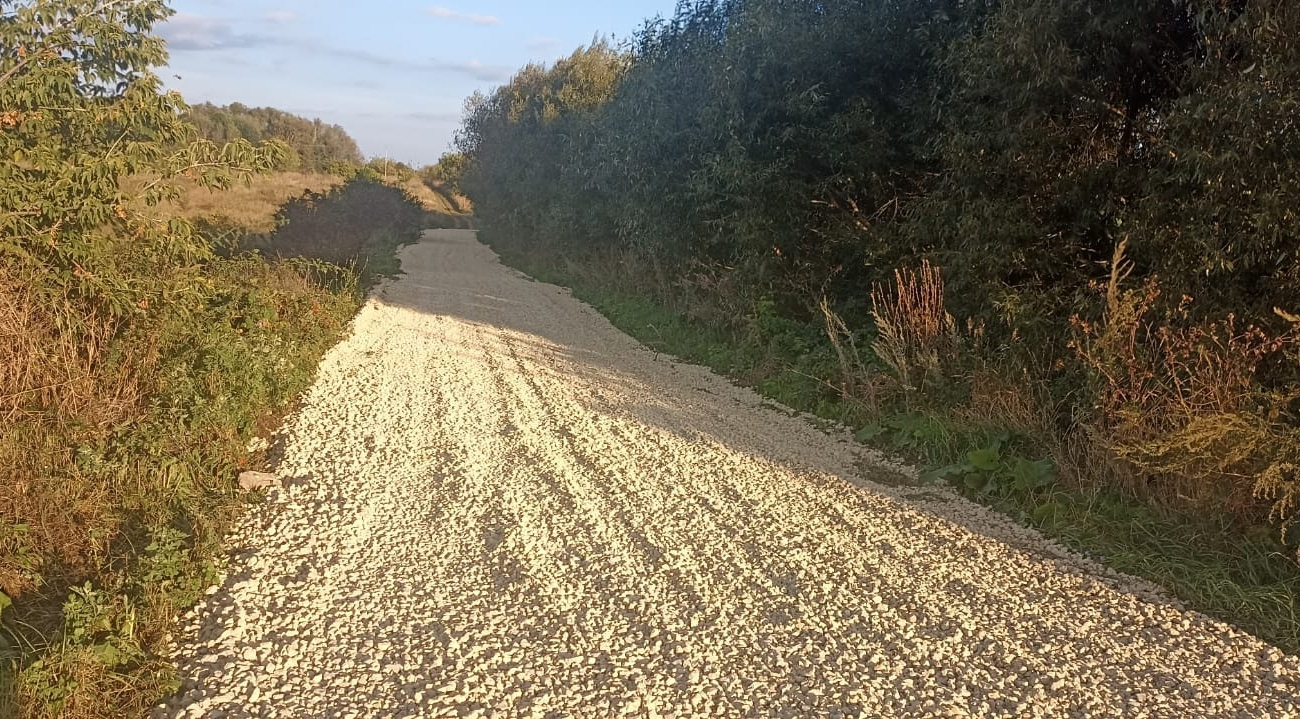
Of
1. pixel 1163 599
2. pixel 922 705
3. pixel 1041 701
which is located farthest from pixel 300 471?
pixel 1163 599

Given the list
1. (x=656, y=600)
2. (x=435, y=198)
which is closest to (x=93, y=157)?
(x=656, y=600)

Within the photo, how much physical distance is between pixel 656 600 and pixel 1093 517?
3025 mm

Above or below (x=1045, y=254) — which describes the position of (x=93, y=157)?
above

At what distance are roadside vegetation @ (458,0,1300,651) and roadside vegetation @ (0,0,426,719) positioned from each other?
17.2 feet

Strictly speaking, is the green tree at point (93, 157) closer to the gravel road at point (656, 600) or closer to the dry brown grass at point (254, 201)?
the gravel road at point (656, 600)

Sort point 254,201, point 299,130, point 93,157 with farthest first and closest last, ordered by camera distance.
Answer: point 299,130 → point 254,201 → point 93,157

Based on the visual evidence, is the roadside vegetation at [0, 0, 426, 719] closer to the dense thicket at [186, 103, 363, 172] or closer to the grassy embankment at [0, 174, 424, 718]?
the grassy embankment at [0, 174, 424, 718]

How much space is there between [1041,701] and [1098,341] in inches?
123

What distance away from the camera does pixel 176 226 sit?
238 inches

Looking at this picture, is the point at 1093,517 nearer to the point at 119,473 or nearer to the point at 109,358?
the point at 119,473

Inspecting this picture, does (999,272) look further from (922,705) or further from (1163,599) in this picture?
(922,705)

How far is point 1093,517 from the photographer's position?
511cm

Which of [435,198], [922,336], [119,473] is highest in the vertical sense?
[435,198]

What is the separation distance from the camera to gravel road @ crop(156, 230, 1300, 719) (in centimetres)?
331
